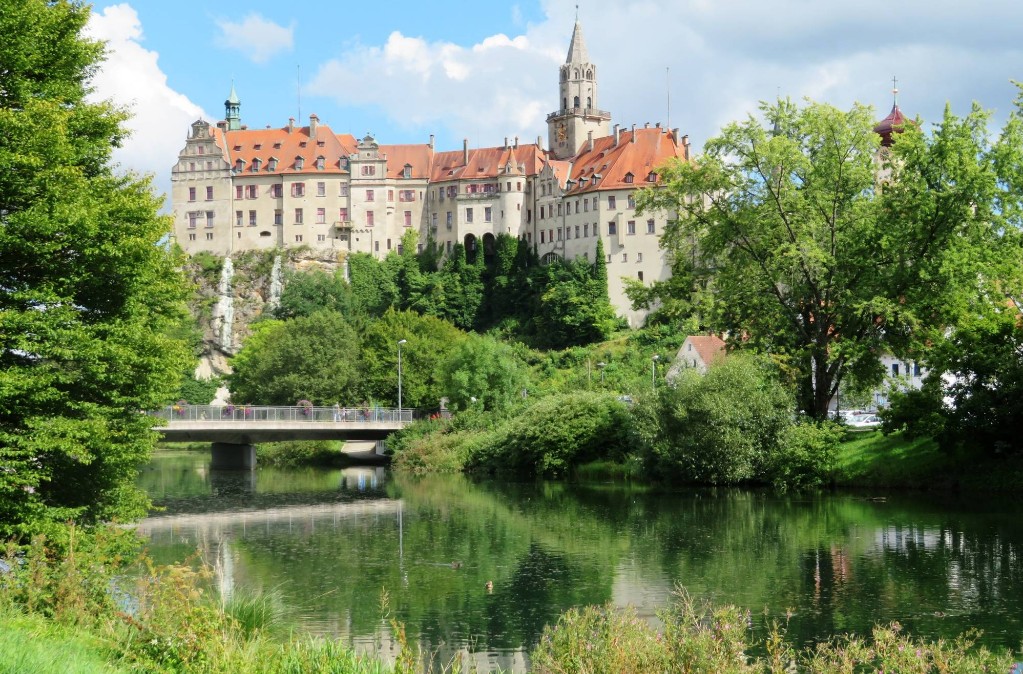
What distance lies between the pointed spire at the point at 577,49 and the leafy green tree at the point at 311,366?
47466 millimetres

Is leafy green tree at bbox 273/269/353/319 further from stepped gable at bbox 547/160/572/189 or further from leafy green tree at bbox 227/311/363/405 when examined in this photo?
leafy green tree at bbox 227/311/363/405

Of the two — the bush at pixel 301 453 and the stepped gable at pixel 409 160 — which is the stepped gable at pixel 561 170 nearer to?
the stepped gable at pixel 409 160

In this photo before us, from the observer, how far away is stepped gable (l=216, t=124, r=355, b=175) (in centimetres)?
12050

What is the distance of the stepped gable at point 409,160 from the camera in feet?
393

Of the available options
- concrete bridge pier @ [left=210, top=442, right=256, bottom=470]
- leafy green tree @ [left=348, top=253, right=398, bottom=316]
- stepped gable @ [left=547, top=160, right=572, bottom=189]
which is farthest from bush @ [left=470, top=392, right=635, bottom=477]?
stepped gable @ [left=547, top=160, right=572, bottom=189]

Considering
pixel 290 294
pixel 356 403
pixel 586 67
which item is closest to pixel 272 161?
pixel 290 294

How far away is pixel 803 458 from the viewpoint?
48031 mm

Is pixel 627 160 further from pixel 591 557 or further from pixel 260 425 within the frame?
pixel 591 557

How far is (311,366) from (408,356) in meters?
5.92

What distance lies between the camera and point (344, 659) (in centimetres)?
1518

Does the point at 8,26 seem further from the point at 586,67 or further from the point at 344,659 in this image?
the point at 586,67

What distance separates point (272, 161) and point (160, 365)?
98.9 metres

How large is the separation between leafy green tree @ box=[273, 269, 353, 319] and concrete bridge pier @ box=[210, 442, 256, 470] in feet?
105

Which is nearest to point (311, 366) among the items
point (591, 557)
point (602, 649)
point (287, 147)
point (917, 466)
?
point (917, 466)
